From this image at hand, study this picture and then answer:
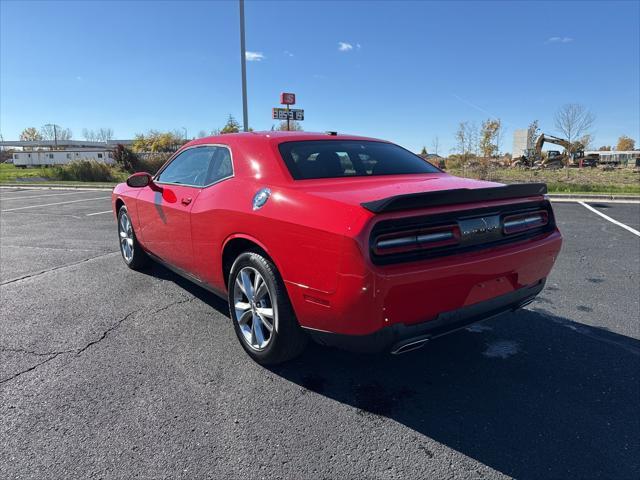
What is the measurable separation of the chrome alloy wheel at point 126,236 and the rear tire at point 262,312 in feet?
8.71

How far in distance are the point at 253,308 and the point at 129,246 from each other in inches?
119

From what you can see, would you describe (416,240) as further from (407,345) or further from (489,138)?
(489,138)

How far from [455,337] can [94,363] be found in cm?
267

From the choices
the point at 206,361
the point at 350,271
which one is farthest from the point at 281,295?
the point at 206,361

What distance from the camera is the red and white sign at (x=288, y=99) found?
15664mm

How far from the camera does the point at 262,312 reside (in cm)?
288

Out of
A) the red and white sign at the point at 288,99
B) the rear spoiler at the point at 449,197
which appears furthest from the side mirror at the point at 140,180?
the red and white sign at the point at 288,99

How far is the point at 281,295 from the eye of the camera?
8.65 feet

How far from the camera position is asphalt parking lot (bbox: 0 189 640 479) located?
2.11 m

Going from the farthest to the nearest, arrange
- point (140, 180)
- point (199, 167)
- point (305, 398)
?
point (140, 180) < point (199, 167) < point (305, 398)

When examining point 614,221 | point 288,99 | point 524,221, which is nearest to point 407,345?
point 524,221

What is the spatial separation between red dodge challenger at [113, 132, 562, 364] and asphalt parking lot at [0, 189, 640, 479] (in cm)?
42

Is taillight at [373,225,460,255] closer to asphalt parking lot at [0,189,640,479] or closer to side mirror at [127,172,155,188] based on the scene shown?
asphalt parking lot at [0,189,640,479]

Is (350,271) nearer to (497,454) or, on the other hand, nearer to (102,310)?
(497,454)
